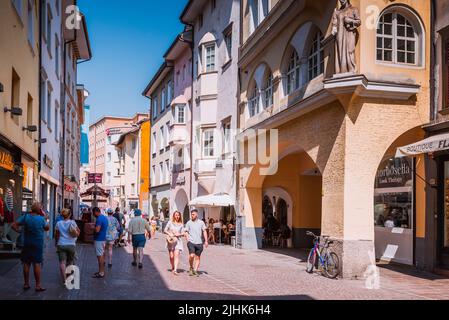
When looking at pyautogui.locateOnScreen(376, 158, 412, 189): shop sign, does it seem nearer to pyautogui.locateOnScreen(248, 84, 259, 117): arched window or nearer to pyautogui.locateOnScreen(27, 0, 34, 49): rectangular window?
pyautogui.locateOnScreen(248, 84, 259, 117): arched window

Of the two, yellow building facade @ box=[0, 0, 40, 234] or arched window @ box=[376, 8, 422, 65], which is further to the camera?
arched window @ box=[376, 8, 422, 65]

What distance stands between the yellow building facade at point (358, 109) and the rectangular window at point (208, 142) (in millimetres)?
10465

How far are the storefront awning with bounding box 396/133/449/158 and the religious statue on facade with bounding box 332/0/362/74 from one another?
94.6 inches

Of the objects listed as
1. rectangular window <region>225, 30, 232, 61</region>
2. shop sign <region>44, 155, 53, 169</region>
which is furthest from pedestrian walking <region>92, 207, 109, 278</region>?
rectangular window <region>225, 30, 232, 61</region>

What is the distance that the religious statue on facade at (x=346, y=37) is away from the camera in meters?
14.2

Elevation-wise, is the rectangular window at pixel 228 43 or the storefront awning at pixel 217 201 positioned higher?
the rectangular window at pixel 228 43

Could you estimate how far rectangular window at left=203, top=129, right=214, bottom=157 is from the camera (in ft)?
99.6

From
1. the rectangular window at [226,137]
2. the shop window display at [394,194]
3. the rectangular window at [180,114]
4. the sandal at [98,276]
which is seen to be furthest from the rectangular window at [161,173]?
the sandal at [98,276]

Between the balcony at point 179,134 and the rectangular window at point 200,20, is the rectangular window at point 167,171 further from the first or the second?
the rectangular window at point 200,20

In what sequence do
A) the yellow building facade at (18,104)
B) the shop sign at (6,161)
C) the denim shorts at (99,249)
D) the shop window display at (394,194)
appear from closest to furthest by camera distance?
1. the denim shorts at (99,249)
2. the shop sign at (6,161)
3. the yellow building facade at (18,104)
4. the shop window display at (394,194)

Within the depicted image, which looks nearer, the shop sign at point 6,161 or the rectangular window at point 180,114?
the shop sign at point 6,161

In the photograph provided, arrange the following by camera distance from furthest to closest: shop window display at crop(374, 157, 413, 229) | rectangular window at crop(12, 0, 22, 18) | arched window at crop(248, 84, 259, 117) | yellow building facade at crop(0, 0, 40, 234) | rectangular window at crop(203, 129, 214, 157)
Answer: rectangular window at crop(203, 129, 214, 157)
arched window at crop(248, 84, 259, 117)
shop window display at crop(374, 157, 413, 229)
rectangular window at crop(12, 0, 22, 18)
yellow building facade at crop(0, 0, 40, 234)

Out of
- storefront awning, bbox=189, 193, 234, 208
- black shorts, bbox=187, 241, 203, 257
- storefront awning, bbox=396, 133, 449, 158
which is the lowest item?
black shorts, bbox=187, 241, 203, 257

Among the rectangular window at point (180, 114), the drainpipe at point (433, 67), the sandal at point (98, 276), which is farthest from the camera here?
the rectangular window at point (180, 114)
